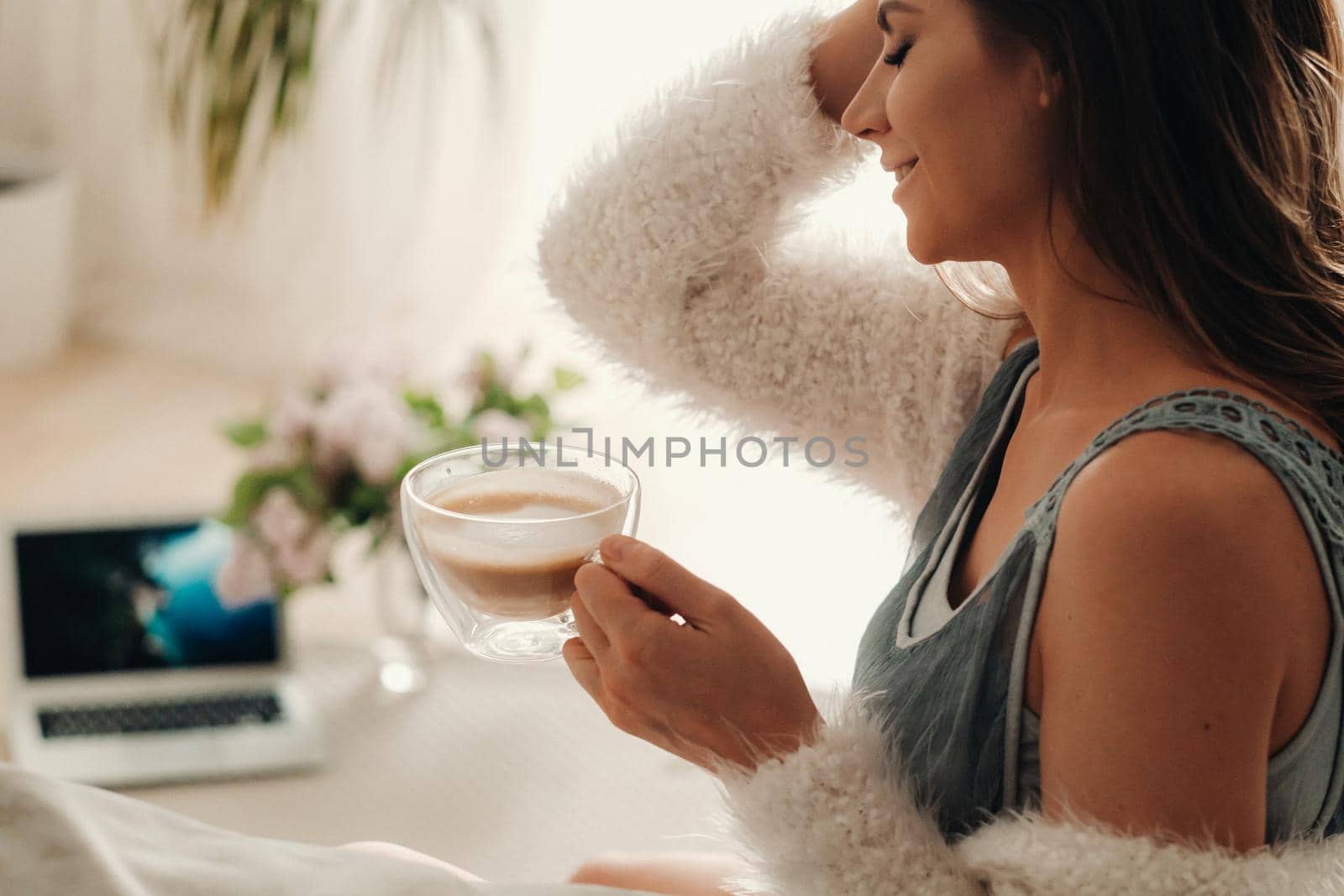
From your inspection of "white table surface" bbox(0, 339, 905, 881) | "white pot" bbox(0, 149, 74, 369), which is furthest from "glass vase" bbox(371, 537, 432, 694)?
"white pot" bbox(0, 149, 74, 369)

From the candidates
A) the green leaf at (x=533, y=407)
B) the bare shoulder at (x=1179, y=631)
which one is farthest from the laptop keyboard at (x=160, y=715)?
the bare shoulder at (x=1179, y=631)

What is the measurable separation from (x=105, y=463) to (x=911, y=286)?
6.61 ft

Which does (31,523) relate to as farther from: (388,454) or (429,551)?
(429,551)

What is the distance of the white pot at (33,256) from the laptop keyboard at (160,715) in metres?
1.51

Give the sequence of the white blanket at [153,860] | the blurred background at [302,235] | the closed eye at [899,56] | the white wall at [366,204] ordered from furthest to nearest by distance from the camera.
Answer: the white wall at [366,204] < the blurred background at [302,235] < the closed eye at [899,56] < the white blanket at [153,860]

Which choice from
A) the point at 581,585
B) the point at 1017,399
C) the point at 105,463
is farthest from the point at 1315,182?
the point at 105,463

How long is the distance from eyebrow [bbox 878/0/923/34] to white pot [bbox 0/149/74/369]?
2.44 metres

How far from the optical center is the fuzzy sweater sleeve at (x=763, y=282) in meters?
1.08

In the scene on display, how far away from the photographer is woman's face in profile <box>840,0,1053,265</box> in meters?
0.82

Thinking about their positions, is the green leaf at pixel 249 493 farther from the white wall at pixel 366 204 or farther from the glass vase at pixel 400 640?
the white wall at pixel 366 204

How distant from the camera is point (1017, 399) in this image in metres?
1.00

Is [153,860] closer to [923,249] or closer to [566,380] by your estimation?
[923,249]

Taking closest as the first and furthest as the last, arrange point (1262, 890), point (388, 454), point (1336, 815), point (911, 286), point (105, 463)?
point (1262, 890)
point (1336, 815)
point (911, 286)
point (388, 454)
point (105, 463)

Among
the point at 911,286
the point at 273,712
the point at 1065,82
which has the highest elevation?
the point at 1065,82
